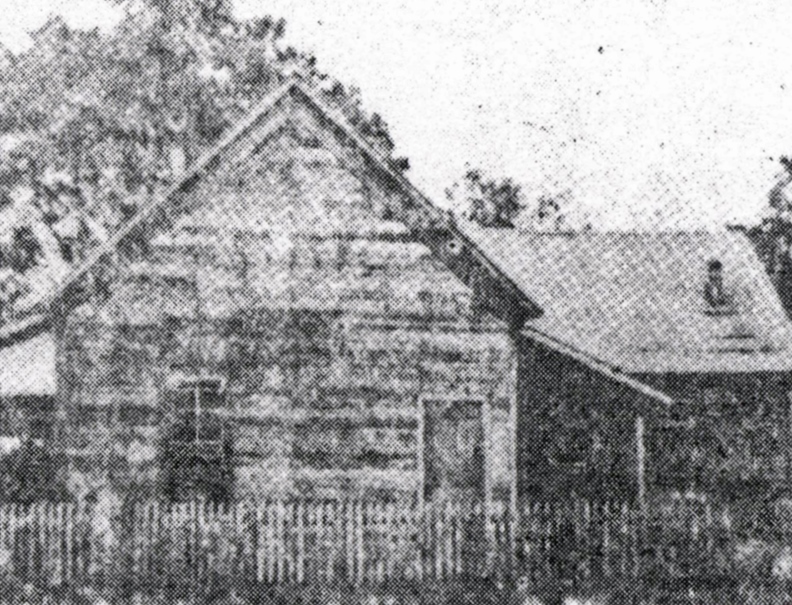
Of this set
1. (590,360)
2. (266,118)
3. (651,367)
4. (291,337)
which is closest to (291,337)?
(291,337)

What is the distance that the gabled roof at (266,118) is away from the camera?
18172 mm

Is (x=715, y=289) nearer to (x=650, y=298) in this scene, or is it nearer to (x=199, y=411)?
(x=650, y=298)

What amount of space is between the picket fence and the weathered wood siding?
127 cm

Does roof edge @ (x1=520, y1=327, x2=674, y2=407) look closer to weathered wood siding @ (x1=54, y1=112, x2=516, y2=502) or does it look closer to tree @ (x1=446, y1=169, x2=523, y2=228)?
weathered wood siding @ (x1=54, y1=112, x2=516, y2=502)

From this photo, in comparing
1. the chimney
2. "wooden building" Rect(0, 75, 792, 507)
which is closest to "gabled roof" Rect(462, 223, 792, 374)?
the chimney

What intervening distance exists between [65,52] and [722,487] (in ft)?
68.6

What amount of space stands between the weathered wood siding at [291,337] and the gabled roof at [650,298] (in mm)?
7233

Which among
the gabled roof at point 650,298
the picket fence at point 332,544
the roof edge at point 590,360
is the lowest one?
the picket fence at point 332,544

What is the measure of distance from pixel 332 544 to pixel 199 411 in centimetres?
306

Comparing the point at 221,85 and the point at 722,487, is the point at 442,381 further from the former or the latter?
the point at 221,85

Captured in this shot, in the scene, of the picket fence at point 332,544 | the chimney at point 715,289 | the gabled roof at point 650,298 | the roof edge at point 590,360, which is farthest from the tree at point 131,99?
the picket fence at point 332,544

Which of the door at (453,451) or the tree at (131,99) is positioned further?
the tree at (131,99)

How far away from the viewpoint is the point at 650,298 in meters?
29.5

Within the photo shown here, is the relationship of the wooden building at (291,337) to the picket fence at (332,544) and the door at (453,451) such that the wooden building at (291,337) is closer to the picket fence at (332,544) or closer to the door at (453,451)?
the door at (453,451)
